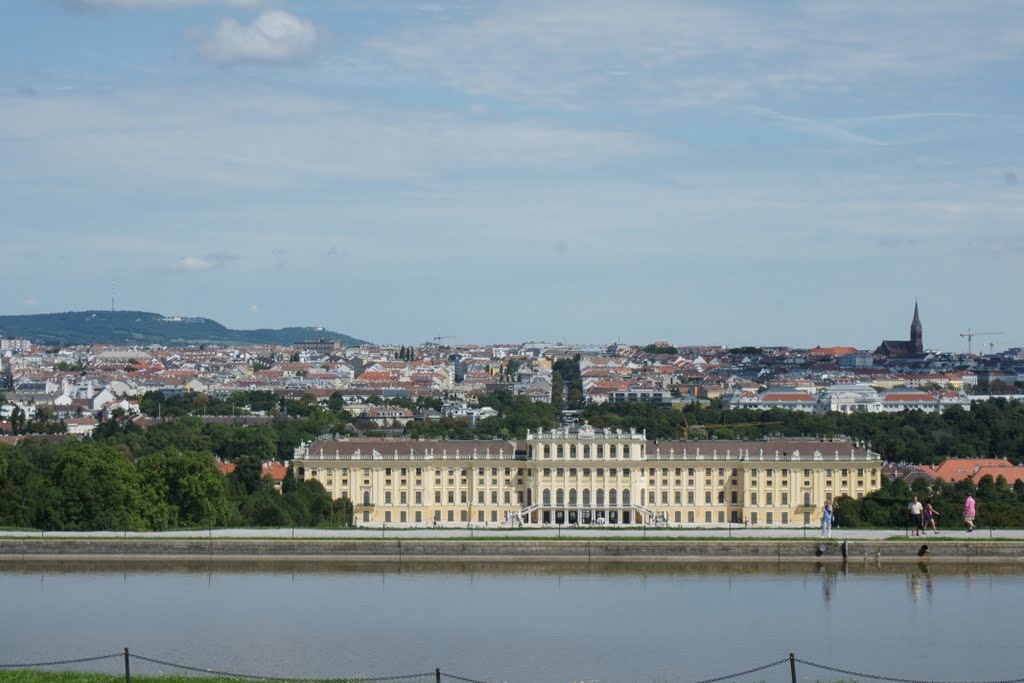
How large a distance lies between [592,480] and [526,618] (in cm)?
3228

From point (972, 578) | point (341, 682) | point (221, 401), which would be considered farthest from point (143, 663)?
point (221, 401)

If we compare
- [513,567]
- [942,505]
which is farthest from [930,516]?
[513,567]

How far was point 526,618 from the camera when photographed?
31188 millimetres

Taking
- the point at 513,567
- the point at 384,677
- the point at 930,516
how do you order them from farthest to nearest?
the point at 930,516 → the point at 513,567 → the point at 384,677

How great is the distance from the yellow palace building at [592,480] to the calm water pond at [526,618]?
2385 centimetres

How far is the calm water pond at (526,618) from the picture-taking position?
2714 cm

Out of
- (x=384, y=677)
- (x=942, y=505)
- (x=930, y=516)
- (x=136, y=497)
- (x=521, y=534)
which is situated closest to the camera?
(x=384, y=677)

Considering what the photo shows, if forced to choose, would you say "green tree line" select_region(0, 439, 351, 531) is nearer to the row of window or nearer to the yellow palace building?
the row of window

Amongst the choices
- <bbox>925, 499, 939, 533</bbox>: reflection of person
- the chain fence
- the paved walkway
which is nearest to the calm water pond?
the chain fence

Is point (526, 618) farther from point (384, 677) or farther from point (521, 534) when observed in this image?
point (521, 534)

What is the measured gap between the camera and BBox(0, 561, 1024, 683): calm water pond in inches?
1069

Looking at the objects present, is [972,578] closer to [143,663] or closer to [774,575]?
[774,575]

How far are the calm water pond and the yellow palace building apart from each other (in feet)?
78.2

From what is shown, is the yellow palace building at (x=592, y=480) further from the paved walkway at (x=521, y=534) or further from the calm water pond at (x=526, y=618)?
the calm water pond at (x=526, y=618)
